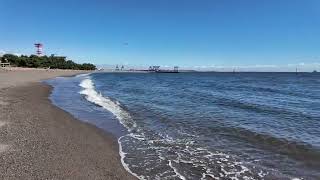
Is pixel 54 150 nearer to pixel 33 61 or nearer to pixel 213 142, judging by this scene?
pixel 213 142

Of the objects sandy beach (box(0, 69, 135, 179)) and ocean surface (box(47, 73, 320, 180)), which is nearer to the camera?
sandy beach (box(0, 69, 135, 179))

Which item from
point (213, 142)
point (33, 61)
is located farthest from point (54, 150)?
point (33, 61)

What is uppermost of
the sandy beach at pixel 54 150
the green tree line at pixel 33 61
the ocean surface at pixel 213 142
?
the green tree line at pixel 33 61

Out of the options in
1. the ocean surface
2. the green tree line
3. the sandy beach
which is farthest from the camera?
the green tree line

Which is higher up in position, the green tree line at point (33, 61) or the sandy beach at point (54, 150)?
the green tree line at point (33, 61)

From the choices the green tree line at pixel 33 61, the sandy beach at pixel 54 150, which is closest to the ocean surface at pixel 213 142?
the sandy beach at pixel 54 150

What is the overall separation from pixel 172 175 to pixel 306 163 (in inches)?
171

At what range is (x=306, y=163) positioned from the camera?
10602 mm

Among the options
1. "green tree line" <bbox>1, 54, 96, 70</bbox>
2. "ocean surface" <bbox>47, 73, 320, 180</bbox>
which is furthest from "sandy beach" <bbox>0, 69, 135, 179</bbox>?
"green tree line" <bbox>1, 54, 96, 70</bbox>

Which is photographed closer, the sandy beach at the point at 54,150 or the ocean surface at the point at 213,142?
the sandy beach at the point at 54,150

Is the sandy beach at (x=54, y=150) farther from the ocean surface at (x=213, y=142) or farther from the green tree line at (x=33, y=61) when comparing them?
the green tree line at (x=33, y=61)

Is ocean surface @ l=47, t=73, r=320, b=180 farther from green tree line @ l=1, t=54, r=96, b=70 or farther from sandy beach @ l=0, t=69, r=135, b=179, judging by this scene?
green tree line @ l=1, t=54, r=96, b=70

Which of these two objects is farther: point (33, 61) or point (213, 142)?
point (33, 61)

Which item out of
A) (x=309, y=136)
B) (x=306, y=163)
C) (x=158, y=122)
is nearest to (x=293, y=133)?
(x=309, y=136)
